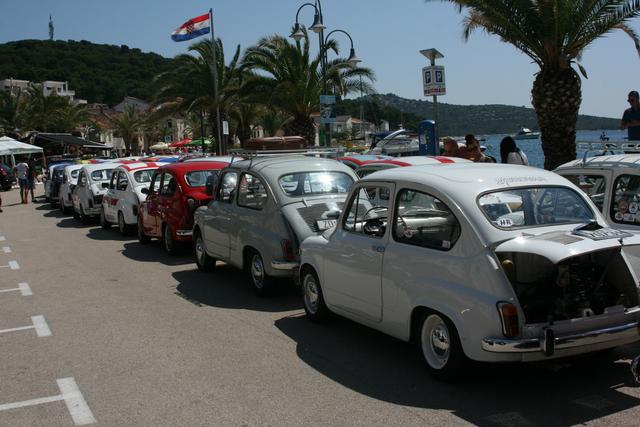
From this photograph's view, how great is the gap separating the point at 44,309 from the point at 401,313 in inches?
210

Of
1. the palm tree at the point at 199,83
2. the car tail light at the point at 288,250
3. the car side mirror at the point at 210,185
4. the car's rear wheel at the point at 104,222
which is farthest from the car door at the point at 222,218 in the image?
the palm tree at the point at 199,83

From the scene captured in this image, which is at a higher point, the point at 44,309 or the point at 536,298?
the point at 536,298

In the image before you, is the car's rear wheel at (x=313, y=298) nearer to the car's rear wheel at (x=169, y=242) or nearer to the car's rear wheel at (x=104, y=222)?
the car's rear wheel at (x=169, y=242)

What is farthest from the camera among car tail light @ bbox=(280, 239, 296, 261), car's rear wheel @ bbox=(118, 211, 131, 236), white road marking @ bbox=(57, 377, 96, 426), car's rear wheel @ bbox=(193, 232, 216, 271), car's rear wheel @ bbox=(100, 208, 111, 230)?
car's rear wheel @ bbox=(100, 208, 111, 230)

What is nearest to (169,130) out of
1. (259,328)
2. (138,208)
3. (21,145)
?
(21,145)

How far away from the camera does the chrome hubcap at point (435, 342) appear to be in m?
5.37

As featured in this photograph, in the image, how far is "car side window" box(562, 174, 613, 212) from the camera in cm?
698

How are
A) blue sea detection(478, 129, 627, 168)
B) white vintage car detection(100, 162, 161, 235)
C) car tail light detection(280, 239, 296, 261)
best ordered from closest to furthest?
car tail light detection(280, 239, 296, 261) < white vintage car detection(100, 162, 161, 235) < blue sea detection(478, 129, 627, 168)

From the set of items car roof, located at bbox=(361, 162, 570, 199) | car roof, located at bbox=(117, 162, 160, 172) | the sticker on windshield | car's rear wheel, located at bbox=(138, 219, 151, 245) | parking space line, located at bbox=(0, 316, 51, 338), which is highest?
car roof, located at bbox=(117, 162, 160, 172)

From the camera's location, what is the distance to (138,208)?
49.9 ft

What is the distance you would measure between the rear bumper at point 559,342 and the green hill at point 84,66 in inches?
5300

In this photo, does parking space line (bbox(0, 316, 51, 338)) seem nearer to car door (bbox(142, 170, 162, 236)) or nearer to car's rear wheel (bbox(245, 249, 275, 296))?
car's rear wheel (bbox(245, 249, 275, 296))

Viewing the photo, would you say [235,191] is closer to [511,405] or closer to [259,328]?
[259,328]

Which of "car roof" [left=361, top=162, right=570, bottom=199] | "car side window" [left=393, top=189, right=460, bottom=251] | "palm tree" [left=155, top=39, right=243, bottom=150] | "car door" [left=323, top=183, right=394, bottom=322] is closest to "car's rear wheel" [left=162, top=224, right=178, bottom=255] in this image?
"car door" [left=323, top=183, right=394, bottom=322]
